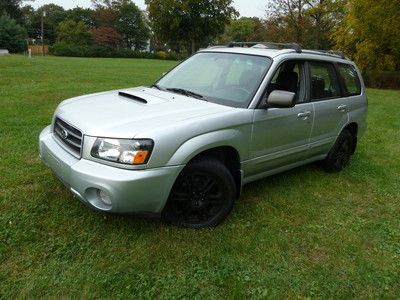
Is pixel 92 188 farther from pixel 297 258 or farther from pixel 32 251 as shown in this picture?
pixel 297 258

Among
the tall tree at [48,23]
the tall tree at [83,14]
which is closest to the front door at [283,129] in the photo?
the tall tree at [48,23]

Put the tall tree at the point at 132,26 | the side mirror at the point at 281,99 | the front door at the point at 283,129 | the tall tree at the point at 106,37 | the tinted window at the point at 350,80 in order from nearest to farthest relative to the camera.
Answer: the side mirror at the point at 281,99 → the front door at the point at 283,129 → the tinted window at the point at 350,80 → the tall tree at the point at 106,37 → the tall tree at the point at 132,26

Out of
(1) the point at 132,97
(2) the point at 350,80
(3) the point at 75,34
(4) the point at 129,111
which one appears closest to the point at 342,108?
(2) the point at 350,80

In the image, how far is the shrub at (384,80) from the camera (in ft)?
81.7

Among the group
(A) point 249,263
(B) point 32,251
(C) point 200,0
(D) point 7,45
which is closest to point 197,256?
(A) point 249,263

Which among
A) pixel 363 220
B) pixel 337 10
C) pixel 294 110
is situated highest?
pixel 337 10

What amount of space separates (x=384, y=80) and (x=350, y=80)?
73.0ft

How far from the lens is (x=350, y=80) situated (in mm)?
5438

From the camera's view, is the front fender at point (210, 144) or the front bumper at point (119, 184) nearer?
the front bumper at point (119, 184)

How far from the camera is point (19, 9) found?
7156cm

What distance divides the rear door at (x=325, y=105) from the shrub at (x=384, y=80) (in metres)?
22.0

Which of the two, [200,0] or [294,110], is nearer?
[294,110]

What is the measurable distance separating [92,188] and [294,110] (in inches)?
92.3

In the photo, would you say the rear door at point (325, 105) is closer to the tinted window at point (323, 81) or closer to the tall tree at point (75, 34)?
the tinted window at point (323, 81)
